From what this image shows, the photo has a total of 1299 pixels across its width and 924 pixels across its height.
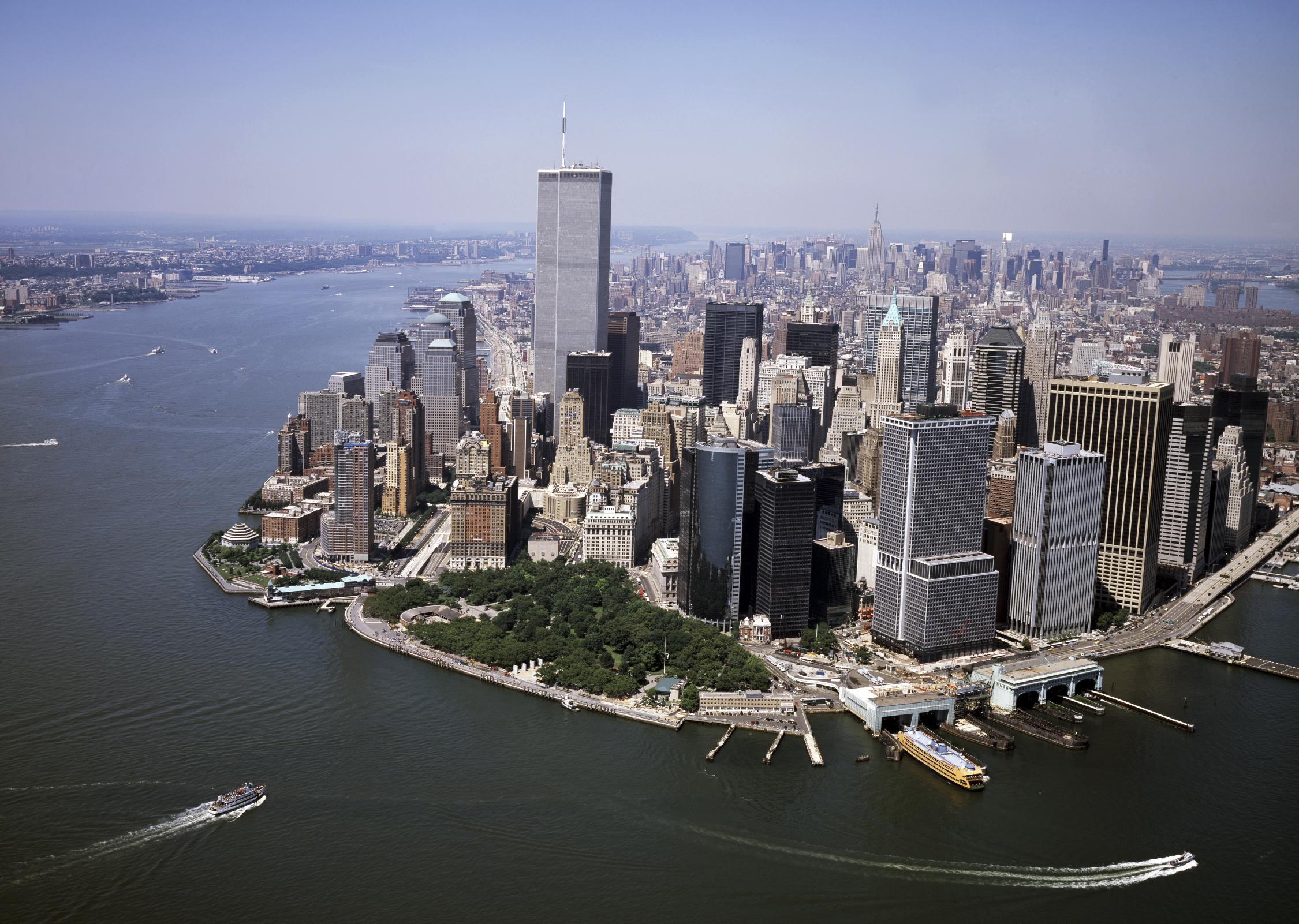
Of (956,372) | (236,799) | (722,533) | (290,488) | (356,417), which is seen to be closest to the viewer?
(236,799)

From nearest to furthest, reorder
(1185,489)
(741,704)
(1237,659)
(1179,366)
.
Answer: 1. (741,704)
2. (1237,659)
3. (1185,489)
4. (1179,366)

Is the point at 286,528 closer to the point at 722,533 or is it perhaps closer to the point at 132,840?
the point at 722,533

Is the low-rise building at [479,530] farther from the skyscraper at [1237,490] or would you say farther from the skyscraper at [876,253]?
the skyscraper at [876,253]

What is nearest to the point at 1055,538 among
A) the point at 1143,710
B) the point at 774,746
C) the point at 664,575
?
the point at 1143,710

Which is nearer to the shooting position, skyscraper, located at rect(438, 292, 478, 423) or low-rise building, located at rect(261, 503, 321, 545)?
low-rise building, located at rect(261, 503, 321, 545)

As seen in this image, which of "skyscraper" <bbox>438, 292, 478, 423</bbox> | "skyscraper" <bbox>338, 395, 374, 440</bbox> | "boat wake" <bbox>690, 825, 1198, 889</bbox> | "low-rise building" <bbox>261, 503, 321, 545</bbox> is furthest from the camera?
"skyscraper" <bbox>438, 292, 478, 423</bbox>

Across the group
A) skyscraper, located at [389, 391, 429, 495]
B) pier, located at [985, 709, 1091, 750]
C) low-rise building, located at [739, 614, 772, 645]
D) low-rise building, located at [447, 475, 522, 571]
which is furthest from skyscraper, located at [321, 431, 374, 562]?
pier, located at [985, 709, 1091, 750]

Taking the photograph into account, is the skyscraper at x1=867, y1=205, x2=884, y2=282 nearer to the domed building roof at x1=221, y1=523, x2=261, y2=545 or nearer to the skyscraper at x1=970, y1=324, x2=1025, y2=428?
→ the skyscraper at x1=970, y1=324, x2=1025, y2=428

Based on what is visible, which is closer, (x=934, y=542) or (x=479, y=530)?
(x=934, y=542)
